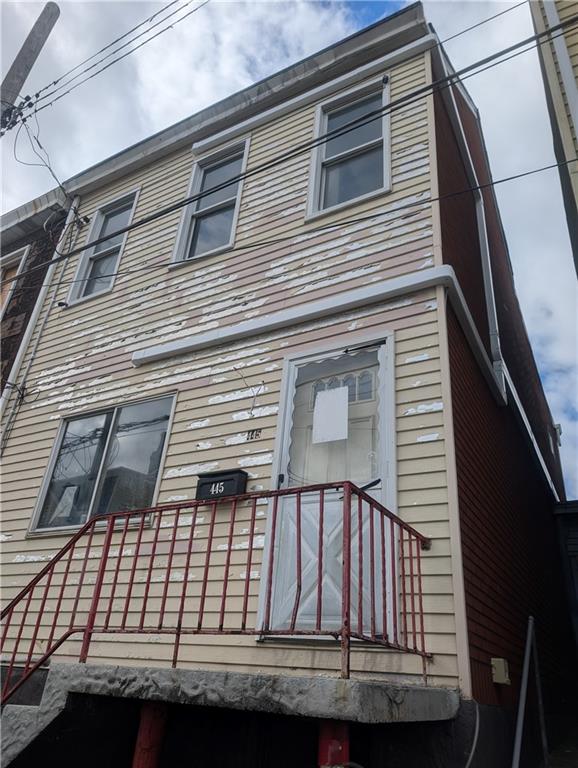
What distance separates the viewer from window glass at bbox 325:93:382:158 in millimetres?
6066

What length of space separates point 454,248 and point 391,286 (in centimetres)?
123

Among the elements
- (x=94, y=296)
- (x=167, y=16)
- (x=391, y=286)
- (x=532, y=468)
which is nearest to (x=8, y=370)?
(x=94, y=296)

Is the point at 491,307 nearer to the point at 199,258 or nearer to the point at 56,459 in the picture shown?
the point at 199,258

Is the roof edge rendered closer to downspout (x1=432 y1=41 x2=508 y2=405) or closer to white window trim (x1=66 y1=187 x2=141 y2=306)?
white window trim (x1=66 y1=187 x2=141 y2=306)

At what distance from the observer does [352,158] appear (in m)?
6.04

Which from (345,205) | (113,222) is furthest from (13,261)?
(345,205)

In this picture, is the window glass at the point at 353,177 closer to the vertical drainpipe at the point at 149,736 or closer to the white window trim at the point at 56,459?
the white window trim at the point at 56,459

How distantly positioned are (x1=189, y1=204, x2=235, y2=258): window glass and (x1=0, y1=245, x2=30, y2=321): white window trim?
3.70m

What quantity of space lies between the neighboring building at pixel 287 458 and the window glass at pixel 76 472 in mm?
35

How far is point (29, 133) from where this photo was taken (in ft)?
23.7

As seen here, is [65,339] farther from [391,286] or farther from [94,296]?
[391,286]

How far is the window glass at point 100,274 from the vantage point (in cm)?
747

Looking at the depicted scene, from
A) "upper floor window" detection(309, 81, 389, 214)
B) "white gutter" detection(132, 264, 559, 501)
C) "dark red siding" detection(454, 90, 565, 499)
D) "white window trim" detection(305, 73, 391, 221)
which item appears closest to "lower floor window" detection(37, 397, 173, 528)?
"white gutter" detection(132, 264, 559, 501)

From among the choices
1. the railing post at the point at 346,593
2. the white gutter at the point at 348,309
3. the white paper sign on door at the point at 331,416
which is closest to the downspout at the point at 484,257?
the white gutter at the point at 348,309
